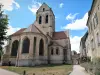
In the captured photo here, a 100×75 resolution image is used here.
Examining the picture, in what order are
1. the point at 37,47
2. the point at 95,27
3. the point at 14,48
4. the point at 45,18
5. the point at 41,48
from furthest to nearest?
the point at 45,18 < the point at 14,48 < the point at 41,48 < the point at 37,47 < the point at 95,27

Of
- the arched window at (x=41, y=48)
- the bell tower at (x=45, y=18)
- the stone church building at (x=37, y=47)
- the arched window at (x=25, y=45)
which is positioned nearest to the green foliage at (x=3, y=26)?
the stone church building at (x=37, y=47)

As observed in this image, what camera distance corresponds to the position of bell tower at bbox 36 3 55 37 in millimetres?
48719

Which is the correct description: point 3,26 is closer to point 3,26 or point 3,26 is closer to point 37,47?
point 3,26

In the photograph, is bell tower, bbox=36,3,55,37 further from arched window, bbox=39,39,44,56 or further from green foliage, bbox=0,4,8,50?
green foliage, bbox=0,4,8,50

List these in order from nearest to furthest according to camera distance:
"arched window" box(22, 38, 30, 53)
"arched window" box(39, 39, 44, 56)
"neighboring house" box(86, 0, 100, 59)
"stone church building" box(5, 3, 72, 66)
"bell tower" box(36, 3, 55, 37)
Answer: "neighboring house" box(86, 0, 100, 59) < "stone church building" box(5, 3, 72, 66) < "arched window" box(22, 38, 30, 53) < "arched window" box(39, 39, 44, 56) < "bell tower" box(36, 3, 55, 37)

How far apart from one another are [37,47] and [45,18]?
1884cm

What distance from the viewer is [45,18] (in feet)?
164

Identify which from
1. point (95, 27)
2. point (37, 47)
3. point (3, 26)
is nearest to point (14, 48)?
point (37, 47)

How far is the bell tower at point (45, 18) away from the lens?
48.7 metres

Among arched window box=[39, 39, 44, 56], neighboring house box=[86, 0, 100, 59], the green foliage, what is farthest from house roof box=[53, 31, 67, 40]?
the green foliage

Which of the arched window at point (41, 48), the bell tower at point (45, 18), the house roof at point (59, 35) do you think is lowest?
the arched window at point (41, 48)

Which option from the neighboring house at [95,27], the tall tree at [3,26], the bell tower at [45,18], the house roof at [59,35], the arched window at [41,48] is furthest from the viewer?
the bell tower at [45,18]

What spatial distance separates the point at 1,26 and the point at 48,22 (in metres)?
41.0

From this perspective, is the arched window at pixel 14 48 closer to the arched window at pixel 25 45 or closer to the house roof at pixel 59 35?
the arched window at pixel 25 45
